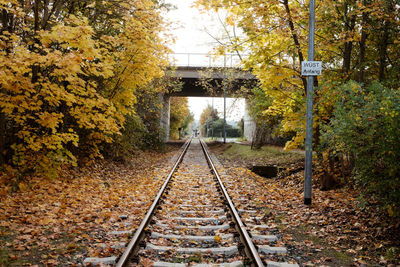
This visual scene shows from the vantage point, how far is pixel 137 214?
6965mm

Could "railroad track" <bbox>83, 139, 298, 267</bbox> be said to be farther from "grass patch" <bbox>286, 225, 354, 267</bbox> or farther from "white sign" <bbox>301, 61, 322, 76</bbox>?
"white sign" <bbox>301, 61, 322, 76</bbox>

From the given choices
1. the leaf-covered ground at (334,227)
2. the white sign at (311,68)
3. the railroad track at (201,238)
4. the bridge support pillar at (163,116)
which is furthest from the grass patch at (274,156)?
the railroad track at (201,238)

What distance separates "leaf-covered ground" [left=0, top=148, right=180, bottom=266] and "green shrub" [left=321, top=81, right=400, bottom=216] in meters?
4.25

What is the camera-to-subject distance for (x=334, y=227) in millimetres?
6293

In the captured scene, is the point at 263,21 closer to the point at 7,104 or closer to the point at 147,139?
the point at 7,104

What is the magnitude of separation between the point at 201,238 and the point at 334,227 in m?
2.81

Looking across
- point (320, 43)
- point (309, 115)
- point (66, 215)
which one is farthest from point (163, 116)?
point (66, 215)

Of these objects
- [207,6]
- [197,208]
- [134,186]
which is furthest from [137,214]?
[207,6]

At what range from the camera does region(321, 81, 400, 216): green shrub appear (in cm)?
483

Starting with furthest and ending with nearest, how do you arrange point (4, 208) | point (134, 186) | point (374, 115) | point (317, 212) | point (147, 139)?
point (147, 139) < point (134, 186) < point (317, 212) < point (4, 208) < point (374, 115)

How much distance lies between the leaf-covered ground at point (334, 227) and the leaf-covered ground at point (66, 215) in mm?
3035

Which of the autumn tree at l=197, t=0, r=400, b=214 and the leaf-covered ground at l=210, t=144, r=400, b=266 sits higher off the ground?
the autumn tree at l=197, t=0, r=400, b=214

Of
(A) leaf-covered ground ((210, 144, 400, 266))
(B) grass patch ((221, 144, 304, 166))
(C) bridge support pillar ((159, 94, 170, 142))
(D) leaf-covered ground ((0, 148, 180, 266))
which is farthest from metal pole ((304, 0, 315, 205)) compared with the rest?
(C) bridge support pillar ((159, 94, 170, 142))

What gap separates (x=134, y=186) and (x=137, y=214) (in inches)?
144
